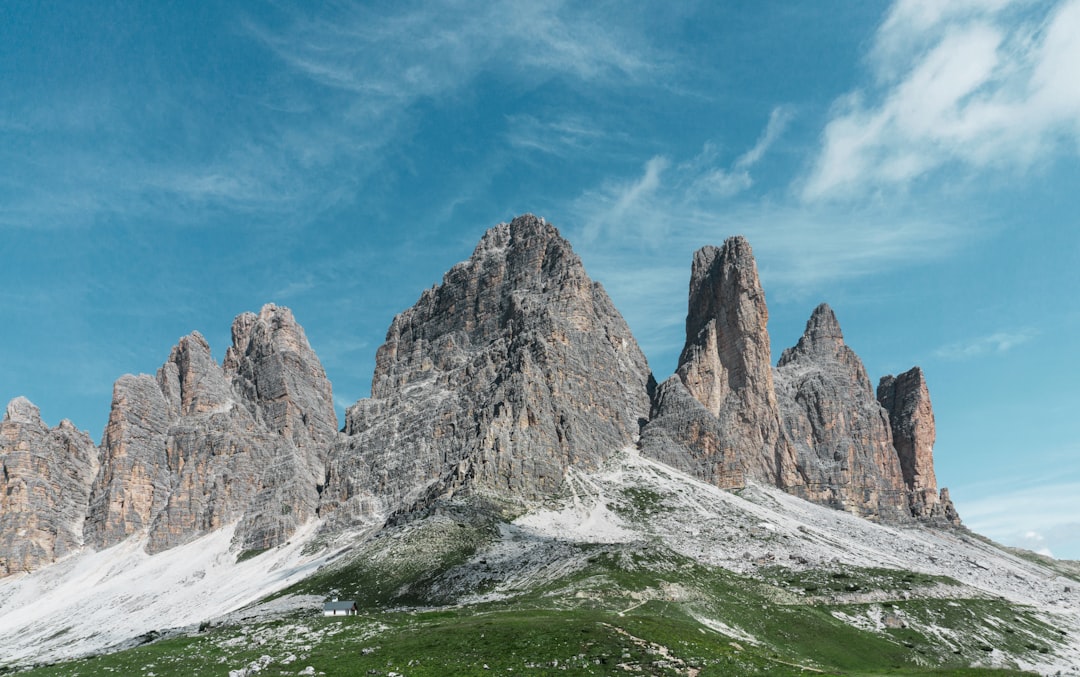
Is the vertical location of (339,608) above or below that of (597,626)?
above

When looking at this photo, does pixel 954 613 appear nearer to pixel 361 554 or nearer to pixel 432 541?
pixel 432 541

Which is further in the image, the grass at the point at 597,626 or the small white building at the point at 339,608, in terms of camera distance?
the small white building at the point at 339,608

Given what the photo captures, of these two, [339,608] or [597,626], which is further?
[339,608]

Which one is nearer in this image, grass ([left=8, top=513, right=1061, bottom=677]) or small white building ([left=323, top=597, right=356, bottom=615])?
grass ([left=8, top=513, right=1061, bottom=677])

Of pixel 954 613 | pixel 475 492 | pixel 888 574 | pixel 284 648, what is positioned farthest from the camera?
pixel 475 492

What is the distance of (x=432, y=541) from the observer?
530 ft

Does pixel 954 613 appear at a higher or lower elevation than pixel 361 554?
lower

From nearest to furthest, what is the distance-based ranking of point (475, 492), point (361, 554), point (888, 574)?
point (888, 574) < point (361, 554) < point (475, 492)

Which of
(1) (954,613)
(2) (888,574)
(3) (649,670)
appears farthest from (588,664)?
(2) (888,574)

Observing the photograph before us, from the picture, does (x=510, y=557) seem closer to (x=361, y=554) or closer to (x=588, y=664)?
(x=361, y=554)

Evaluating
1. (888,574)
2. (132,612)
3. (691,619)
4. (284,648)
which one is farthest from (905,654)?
(132,612)

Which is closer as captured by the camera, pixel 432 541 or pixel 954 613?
pixel 954 613

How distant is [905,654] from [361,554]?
94.7 meters

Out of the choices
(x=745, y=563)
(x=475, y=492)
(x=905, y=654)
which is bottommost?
(x=905, y=654)
